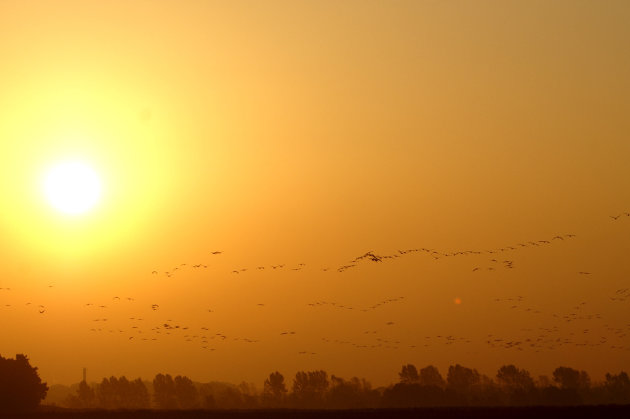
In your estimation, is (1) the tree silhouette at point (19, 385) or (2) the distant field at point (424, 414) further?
(1) the tree silhouette at point (19, 385)

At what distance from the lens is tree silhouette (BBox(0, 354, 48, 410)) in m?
131

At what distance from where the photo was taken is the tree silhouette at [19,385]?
131m

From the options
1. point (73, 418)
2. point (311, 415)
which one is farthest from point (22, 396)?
Answer: point (311, 415)

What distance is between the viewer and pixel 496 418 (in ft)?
246

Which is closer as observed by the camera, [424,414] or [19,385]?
[424,414]

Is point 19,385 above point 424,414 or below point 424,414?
above

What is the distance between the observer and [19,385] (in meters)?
132

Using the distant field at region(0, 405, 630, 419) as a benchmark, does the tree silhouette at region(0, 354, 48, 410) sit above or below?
above

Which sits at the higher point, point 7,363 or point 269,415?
point 7,363

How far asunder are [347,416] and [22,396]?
6822 cm

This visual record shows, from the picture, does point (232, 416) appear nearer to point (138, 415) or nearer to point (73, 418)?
point (138, 415)

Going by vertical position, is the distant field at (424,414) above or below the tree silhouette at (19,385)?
below

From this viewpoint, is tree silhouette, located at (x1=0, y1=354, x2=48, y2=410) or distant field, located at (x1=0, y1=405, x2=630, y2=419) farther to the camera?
tree silhouette, located at (x1=0, y1=354, x2=48, y2=410)

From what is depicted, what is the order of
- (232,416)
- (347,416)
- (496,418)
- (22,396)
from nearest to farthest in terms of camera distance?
1. (496,418)
2. (347,416)
3. (232,416)
4. (22,396)
